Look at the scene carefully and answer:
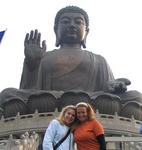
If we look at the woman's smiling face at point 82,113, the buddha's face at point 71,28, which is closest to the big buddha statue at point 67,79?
the buddha's face at point 71,28

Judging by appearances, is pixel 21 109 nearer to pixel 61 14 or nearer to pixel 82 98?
pixel 82 98

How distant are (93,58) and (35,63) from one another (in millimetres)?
2095

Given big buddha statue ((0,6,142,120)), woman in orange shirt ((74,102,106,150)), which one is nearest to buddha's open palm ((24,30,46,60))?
big buddha statue ((0,6,142,120))

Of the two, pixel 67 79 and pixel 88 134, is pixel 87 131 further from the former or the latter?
pixel 67 79

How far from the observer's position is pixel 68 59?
52.0 ft

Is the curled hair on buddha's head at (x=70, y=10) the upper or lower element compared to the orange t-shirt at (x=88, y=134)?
upper

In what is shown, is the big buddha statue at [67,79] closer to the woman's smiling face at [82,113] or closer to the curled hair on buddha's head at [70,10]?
the curled hair on buddha's head at [70,10]

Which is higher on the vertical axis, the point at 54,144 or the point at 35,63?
the point at 35,63

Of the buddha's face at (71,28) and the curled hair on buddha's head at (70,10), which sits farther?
the curled hair on buddha's head at (70,10)

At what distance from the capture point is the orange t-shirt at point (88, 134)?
3680mm

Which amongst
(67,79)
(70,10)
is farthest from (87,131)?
(70,10)

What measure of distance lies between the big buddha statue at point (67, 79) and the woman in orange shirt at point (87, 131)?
9332 mm

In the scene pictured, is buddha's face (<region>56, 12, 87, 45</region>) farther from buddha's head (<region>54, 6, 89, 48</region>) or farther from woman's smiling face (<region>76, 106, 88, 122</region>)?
woman's smiling face (<region>76, 106, 88, 122</region>)

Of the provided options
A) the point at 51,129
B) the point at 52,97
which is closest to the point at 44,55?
the point at 52,97
